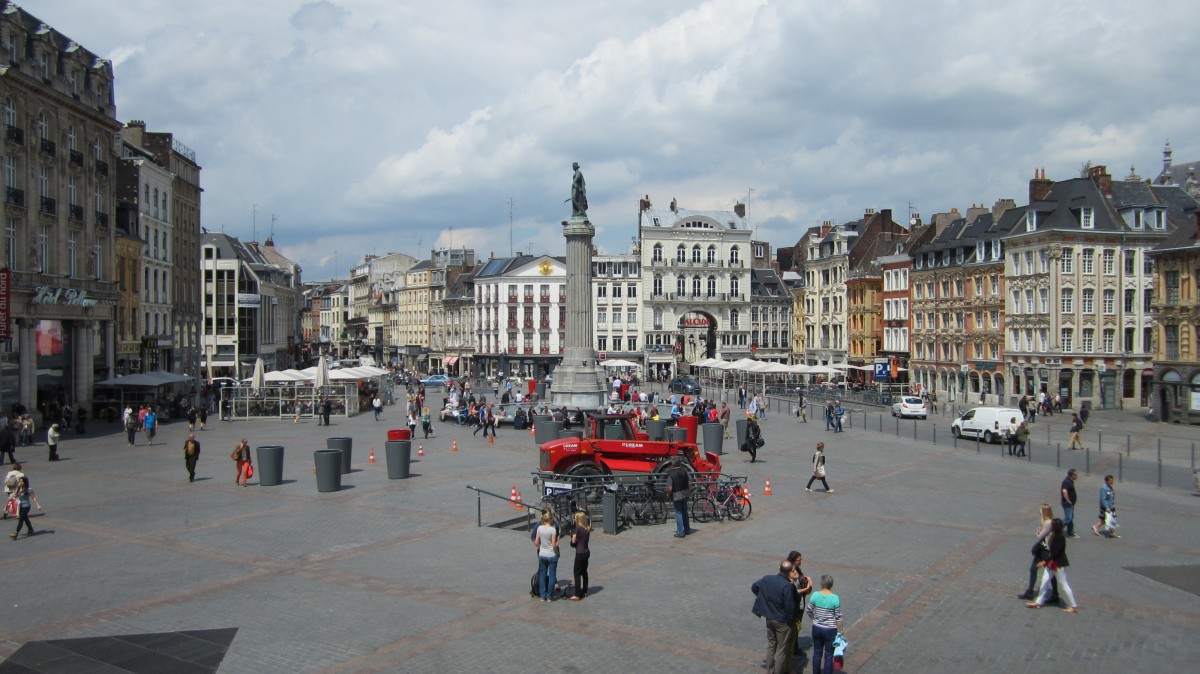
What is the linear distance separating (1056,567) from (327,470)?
16545 mm

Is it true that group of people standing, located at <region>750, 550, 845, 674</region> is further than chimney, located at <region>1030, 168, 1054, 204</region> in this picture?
No

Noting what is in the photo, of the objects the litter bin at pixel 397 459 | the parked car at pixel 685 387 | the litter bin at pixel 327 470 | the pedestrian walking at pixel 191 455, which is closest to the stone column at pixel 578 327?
the parked car at pixel 685 387

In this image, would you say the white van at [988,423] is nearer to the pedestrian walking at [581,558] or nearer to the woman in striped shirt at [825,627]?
the pedestrian walking at [581,558]

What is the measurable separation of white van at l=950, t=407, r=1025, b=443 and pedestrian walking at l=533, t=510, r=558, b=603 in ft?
93.3

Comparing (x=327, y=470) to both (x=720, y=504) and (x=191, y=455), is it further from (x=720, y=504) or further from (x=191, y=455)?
(x=720, y=504)

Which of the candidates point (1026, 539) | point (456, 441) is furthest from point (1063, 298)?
point (1026, 539)

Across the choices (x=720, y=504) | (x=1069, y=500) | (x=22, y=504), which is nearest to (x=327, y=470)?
(x=22, y=504)

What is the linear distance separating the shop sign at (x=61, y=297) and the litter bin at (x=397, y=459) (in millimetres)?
23736

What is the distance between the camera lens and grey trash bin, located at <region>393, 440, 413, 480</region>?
87.1ft

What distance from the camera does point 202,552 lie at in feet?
56.8

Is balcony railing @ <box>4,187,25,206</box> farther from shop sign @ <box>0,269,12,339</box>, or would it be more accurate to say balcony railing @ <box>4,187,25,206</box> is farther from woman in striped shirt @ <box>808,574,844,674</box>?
woman in striped shirt @ <box>808,574,844,674</box>

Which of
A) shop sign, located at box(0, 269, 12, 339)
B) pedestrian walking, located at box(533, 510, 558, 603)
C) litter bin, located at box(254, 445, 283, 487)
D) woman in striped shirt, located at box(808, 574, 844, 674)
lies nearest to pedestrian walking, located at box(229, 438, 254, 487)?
litter bin, located at box(254, 445, 283, 487)

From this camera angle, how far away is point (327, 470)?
79.9 ft

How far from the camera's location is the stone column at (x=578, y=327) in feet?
166
